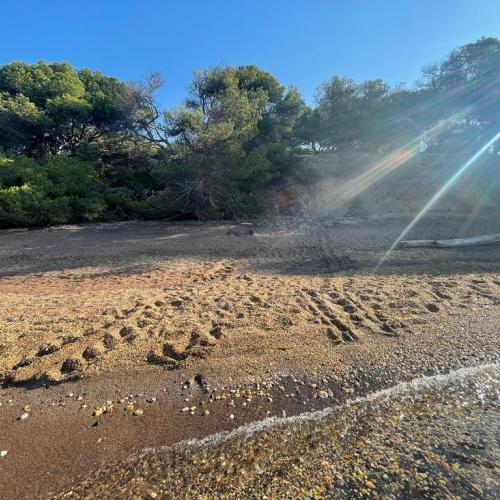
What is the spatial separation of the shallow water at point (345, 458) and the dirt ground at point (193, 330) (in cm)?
18

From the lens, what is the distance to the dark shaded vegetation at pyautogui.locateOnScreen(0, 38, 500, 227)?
9.78 m

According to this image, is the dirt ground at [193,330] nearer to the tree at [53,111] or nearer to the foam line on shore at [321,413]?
the foam line on shore at [321,413]

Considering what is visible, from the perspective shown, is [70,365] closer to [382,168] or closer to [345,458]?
[345,458]

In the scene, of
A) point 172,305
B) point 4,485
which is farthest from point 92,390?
point 172,305

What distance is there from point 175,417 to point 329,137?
15251mm

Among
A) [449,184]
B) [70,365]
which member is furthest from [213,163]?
[449,184]

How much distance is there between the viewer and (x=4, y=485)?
5.95 feet

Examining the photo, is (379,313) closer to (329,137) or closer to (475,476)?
(475,476)

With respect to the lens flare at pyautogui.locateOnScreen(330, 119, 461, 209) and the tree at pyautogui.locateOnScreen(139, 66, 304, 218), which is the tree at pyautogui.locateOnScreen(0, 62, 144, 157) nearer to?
the tree at pyautogui.locateOnScreen(139, 66, 304, 218)

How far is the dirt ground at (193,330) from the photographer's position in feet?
7.35

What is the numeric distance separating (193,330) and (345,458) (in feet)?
6.38

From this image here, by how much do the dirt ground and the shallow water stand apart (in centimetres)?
18

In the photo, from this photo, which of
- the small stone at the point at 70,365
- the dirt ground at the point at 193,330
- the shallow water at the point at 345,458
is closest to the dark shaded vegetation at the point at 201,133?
the dirt ground at the point at 193,330

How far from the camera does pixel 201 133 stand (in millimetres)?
9406
